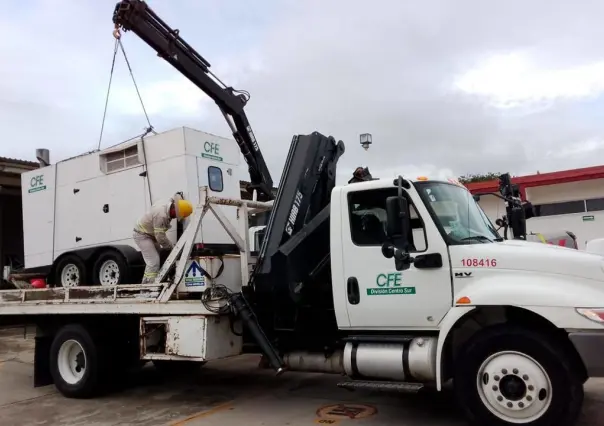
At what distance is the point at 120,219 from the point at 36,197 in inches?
86.3

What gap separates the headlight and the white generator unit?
4.76 metres

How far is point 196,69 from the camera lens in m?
10.1

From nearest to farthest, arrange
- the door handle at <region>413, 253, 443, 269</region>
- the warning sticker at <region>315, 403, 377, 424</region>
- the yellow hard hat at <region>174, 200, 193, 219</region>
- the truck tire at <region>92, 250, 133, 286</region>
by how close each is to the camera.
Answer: the door handle at <region>413, 253, 443, 269</region> < the warning sticker at <region>315, 403, 377, 424</region> < the yellow hard hat at <region>174, 200, 193, 219</region> < the truck tire at <region>92, 250, 133, 286</region>

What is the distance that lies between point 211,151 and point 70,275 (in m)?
2.98

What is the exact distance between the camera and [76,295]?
7613 millimetres

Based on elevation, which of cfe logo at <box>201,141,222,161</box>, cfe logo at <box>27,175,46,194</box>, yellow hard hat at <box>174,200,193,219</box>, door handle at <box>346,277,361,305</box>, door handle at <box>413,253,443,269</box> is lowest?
door handle at <box>346,277,361,305</box>

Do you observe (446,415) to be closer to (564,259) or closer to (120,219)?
(564,259)

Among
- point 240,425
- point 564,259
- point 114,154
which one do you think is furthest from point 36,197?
point 564,259

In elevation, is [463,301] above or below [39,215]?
below

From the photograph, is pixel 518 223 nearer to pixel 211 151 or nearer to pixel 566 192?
pixel 211 151

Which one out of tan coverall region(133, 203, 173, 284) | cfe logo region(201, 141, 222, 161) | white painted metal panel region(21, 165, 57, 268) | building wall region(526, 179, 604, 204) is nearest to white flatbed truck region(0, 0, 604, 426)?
tan coverall region(133, 203, 173, 284)

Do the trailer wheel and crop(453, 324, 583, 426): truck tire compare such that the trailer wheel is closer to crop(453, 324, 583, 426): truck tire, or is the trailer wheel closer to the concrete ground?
the concrete ground

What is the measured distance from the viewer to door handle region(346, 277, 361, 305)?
5570 millimetres

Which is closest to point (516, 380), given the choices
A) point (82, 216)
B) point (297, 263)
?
point (297, 263)
